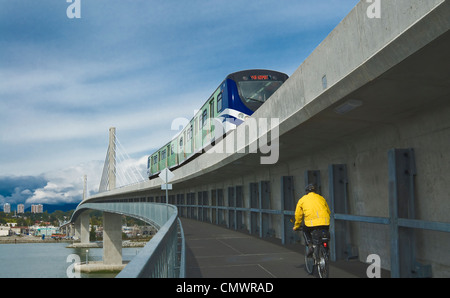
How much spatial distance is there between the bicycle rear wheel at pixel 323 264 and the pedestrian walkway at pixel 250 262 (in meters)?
0.62

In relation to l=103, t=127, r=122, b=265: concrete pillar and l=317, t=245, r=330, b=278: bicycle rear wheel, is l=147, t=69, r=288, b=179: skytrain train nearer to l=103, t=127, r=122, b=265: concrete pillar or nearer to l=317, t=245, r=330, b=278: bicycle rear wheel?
l=317, t=245, r=330, b=278: bicycle rear wheel

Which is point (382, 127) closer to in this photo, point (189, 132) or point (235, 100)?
point (235, 100)

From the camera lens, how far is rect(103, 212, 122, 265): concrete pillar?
5809 centimetres

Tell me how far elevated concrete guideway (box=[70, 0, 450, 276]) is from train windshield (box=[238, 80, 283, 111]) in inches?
212

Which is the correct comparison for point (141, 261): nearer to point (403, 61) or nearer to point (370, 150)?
point (403, 61)

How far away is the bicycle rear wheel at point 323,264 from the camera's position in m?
6.61

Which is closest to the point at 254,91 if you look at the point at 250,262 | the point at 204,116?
the point at 204,116

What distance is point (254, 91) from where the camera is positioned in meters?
16.1

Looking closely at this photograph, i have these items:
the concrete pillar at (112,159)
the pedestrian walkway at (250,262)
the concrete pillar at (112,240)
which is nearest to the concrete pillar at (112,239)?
the concrete pillar at (112,240)

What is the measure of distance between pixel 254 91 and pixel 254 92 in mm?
38

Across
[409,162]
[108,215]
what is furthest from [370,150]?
[108,215]
